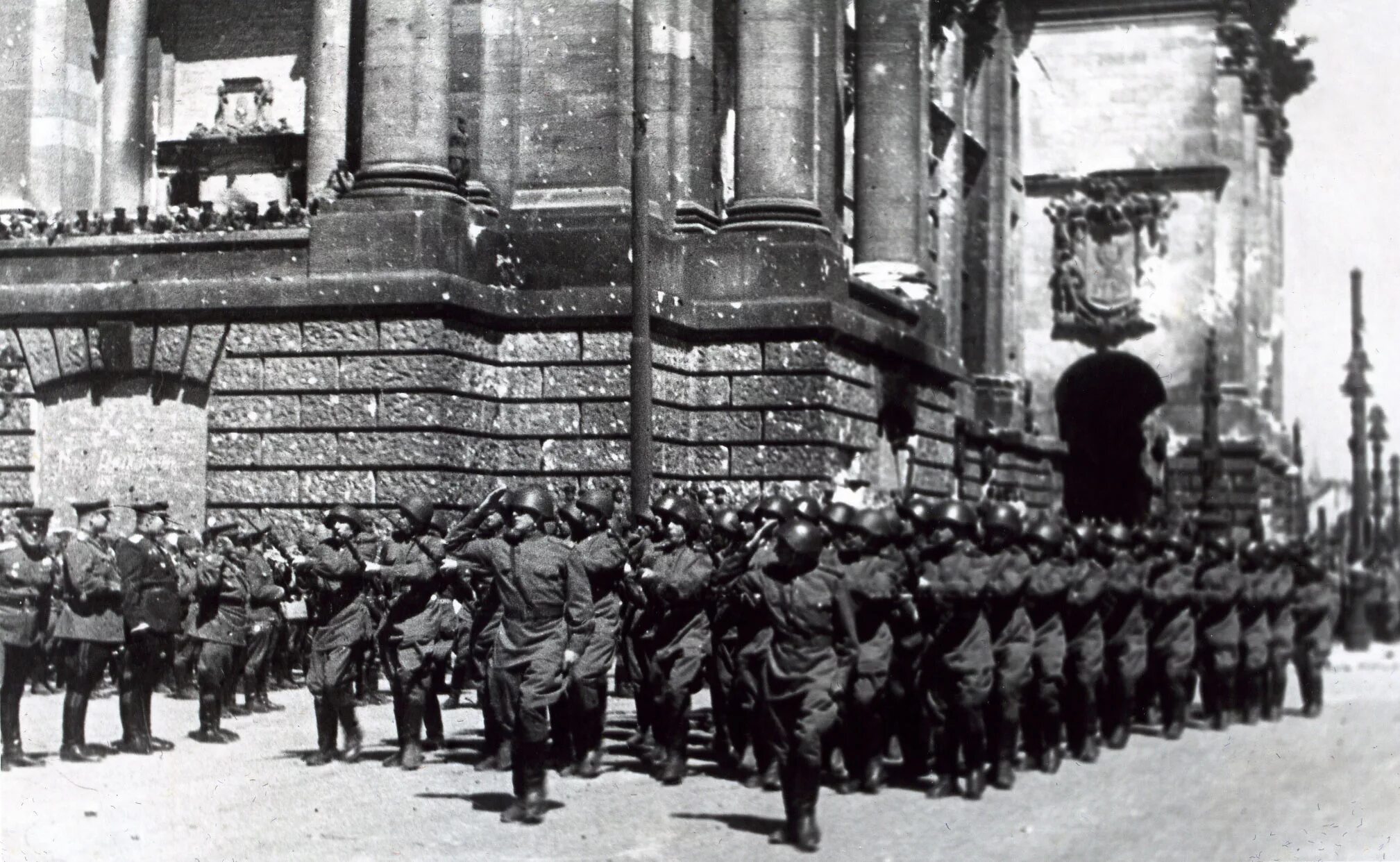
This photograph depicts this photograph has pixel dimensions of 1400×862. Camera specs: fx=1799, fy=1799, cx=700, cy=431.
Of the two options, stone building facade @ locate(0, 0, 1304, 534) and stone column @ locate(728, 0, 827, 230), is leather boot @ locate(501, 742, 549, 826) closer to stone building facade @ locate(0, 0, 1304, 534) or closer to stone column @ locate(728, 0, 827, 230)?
stone building facade @ locate(0, 0, 1304, 534)

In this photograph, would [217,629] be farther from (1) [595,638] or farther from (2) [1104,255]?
(2) [1104,255]

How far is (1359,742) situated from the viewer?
15547 mm

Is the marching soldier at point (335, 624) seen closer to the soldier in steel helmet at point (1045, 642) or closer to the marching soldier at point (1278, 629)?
the soldier in steel helmet at point (1045, 642)

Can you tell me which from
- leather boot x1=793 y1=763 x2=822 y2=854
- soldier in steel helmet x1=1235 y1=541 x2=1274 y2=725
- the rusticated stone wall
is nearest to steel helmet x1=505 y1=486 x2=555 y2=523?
leather boot x1=793 y1=763 x2=822 y2=854

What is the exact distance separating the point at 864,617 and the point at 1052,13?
34.6 m

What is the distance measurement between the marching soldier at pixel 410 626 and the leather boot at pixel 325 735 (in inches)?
17.6

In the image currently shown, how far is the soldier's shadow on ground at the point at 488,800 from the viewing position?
11789mm

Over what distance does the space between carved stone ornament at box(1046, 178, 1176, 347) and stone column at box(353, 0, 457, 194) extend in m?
26.7

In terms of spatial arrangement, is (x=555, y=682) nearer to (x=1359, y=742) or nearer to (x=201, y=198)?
(x=1359, y=742)

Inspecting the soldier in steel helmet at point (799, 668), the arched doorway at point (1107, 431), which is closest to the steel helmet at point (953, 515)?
the soldier in steel helmet at point (799, 668)

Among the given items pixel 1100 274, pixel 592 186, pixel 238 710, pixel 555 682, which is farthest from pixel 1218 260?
pixel 555 682

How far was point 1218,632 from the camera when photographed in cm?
1691

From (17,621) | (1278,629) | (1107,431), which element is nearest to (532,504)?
(17,621)

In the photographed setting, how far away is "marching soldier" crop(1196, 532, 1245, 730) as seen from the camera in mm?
16844
